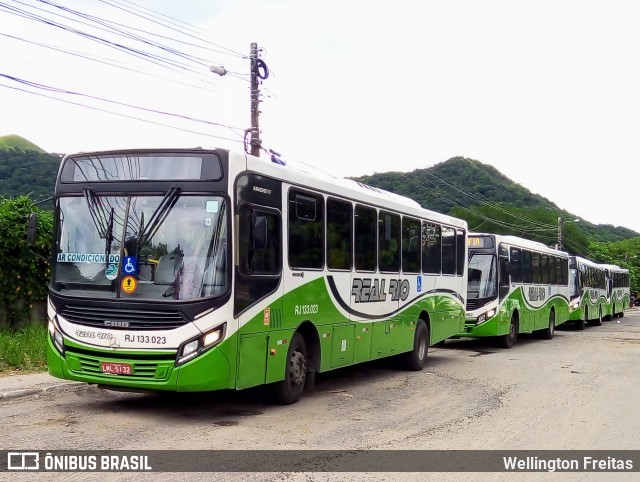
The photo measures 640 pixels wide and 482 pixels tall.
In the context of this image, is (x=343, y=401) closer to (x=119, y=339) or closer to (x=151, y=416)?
(x=151, y=416)

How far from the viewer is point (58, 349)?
9109 mm

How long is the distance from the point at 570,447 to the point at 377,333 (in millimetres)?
5236

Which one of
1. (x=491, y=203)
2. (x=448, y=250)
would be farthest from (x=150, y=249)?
(x=491, y=203)

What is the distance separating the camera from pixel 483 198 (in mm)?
81625

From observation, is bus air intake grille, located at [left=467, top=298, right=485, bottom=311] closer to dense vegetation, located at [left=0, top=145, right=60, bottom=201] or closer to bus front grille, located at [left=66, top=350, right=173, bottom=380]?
bus front grille, located at [left=66, top=350, right=173, bottom=380]

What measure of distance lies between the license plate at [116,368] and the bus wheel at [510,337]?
14.6 m

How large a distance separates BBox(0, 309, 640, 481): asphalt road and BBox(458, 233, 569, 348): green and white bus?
18.3ft

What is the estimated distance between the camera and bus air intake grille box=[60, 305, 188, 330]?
8.54m

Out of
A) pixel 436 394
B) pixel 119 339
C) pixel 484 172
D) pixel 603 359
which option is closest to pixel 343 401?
pixel 436 394

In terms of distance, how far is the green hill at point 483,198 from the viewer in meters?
70.8

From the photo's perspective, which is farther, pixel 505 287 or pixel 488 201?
pixel 488 201

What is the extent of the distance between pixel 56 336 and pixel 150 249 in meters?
1.68

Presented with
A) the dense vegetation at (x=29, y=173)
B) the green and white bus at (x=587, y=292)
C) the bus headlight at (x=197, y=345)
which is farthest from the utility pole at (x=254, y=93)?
the green and white bus at (x=587, y=292)

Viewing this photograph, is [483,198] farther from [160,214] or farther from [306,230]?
[160,214]
